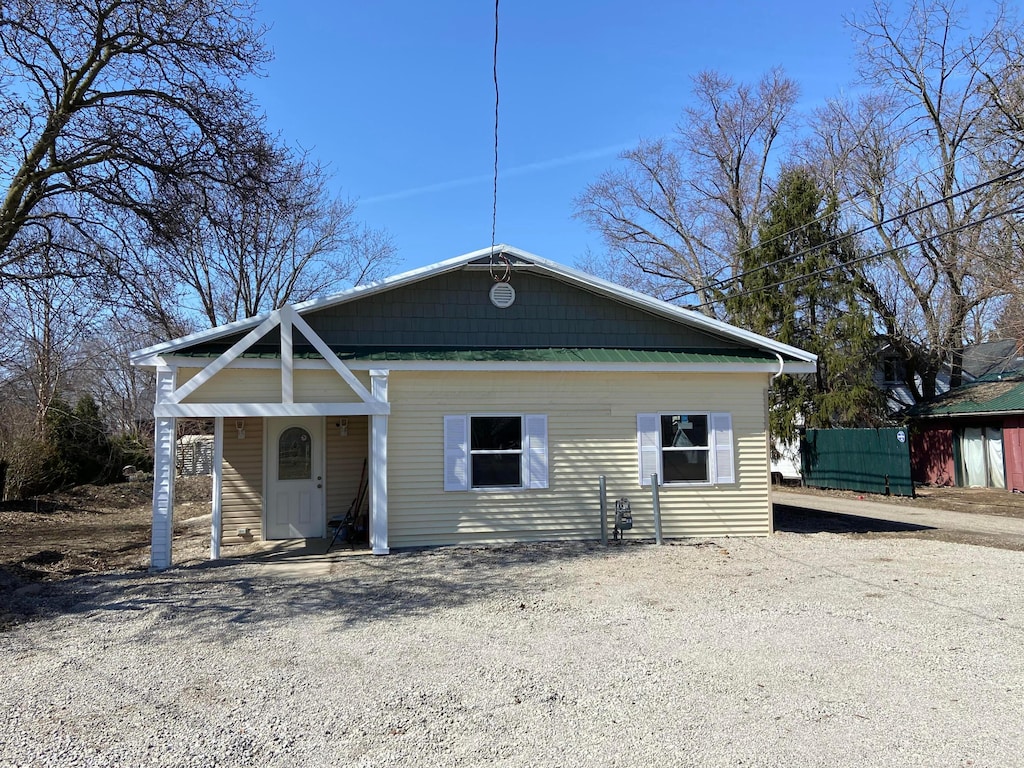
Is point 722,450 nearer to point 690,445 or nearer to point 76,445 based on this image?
point 690,445

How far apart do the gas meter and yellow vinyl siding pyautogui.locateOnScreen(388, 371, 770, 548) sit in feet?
1.20

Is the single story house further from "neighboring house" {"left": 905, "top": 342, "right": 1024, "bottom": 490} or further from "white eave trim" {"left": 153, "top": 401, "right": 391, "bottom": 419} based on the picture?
→ "white eave trim" {"left": 153, "top": 401, "right": 391, "bottom": 419}

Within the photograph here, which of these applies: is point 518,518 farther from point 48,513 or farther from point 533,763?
point 48,513

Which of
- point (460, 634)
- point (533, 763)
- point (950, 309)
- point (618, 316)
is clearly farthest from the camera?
point (950, 309)

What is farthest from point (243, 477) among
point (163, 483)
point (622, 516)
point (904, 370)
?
point (904, 370)

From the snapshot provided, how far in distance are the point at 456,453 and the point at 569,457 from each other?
1.78m

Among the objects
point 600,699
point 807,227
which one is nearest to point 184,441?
point 807,227

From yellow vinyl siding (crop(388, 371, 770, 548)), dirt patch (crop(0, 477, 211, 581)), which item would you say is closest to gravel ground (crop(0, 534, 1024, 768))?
dirt patch (crop(0, 477, 211, 581))

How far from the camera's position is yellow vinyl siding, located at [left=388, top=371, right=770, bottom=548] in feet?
34.2

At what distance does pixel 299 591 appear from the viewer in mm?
7758

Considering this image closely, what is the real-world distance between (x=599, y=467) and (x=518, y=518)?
4.94 ft

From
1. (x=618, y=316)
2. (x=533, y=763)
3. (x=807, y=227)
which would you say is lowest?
(x=533, y=763)

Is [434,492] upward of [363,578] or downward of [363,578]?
upward

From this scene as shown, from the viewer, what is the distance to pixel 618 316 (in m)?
11.6
